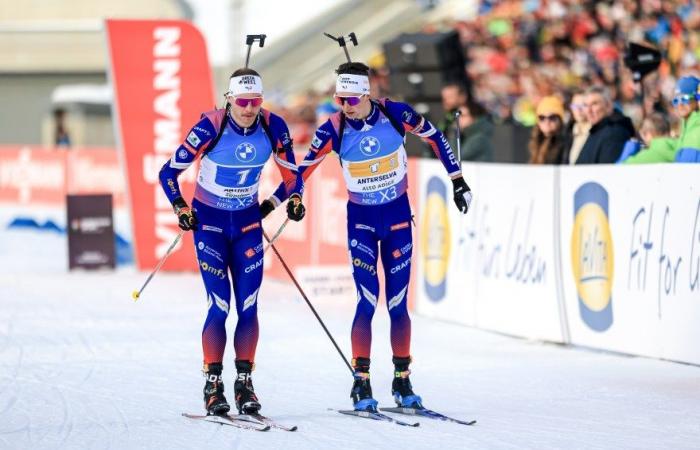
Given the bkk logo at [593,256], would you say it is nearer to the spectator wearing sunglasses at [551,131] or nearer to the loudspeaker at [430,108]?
the spectator wearing sunglasses at [551,131]

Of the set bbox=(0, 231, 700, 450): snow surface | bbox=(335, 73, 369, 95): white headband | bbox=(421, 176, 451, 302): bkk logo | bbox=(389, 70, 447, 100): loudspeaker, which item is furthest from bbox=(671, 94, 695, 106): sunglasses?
bbox=(389, 70, 447, 100): loudspeaker

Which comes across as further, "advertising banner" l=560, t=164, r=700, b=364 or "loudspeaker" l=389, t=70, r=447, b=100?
"loudspeaker" l=389, t=70, r=447, b=100

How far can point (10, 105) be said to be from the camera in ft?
130

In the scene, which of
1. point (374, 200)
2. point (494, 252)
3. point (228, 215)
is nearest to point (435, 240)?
point (494, 252)

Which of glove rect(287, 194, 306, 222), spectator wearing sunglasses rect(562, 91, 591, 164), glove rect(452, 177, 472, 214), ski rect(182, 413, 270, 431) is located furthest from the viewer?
Result: spectator wearing sunglasses rect(562, 91, 591, 164)

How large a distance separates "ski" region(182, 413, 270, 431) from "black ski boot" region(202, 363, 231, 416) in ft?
0.12

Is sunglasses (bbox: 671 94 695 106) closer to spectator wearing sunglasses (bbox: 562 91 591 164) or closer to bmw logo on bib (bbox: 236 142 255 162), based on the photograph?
spectator wearing sunglasses (bbox: 562 91 591 164)

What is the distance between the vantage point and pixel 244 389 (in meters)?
7.52

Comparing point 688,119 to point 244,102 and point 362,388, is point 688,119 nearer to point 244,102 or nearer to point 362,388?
point 362,388

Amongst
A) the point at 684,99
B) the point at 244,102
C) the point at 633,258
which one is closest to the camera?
the point at 244,102

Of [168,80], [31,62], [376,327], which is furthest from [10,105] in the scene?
[376,327]

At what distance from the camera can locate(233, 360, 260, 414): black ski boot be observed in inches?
294

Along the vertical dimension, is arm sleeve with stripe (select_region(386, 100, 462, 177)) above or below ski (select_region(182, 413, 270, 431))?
above

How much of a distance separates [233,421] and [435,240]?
18.3ft
